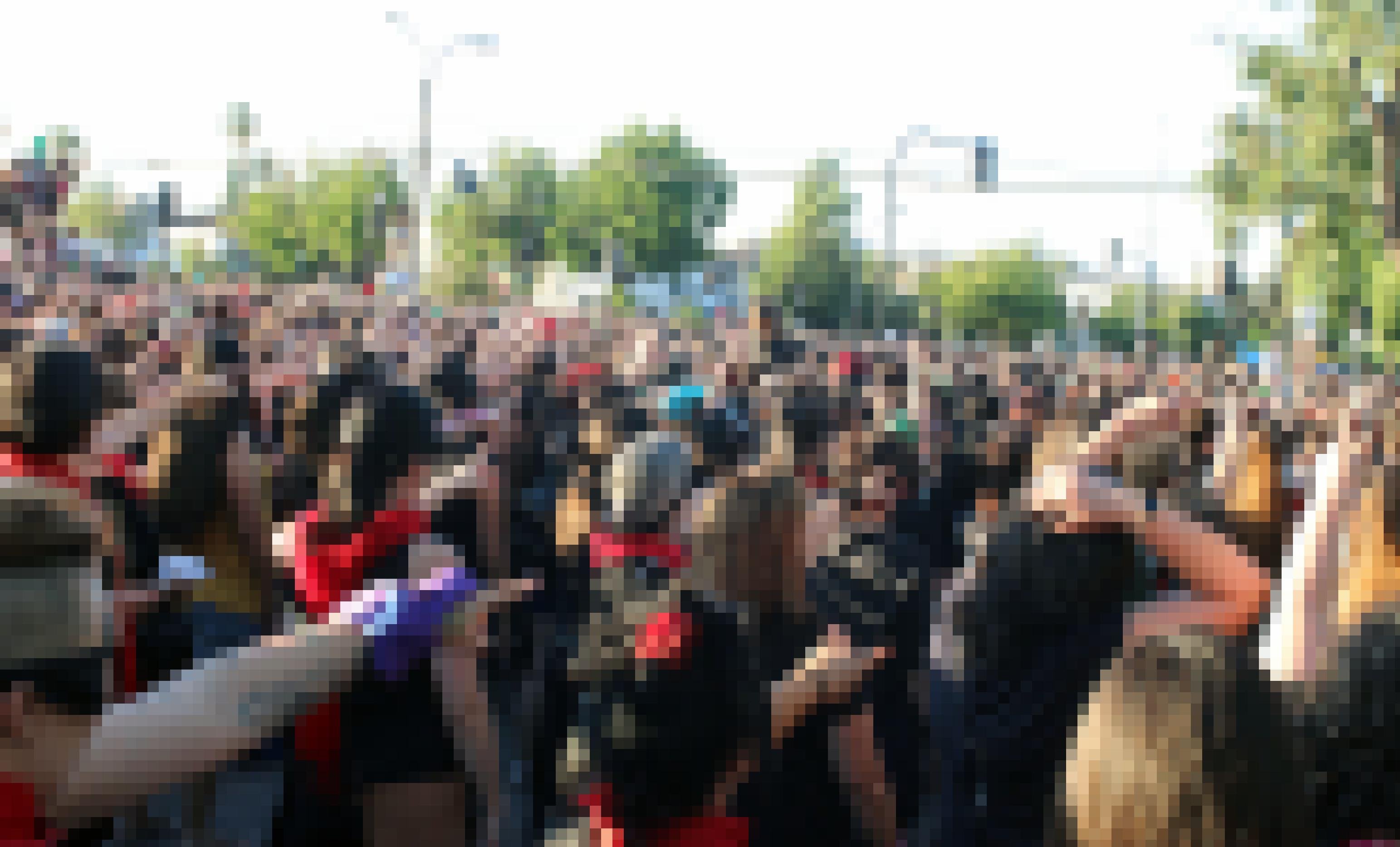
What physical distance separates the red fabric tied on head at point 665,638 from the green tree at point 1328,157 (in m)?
26.8

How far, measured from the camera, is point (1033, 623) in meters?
2.63

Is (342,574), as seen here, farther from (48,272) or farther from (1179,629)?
(48,272)

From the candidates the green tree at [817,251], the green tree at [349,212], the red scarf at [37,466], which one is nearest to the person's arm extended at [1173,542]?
the red scarf at [37,466]

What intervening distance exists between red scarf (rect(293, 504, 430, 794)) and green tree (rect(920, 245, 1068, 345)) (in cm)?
5053

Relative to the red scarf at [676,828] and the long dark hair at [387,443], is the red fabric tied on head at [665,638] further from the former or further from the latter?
the long dark hair at [387,443]

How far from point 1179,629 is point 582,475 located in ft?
8.08

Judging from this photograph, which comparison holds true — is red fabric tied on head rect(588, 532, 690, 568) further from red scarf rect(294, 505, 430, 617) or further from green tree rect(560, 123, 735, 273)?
green tree rect(560, 123, 735, 273)

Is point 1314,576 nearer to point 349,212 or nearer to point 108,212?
point 349,212

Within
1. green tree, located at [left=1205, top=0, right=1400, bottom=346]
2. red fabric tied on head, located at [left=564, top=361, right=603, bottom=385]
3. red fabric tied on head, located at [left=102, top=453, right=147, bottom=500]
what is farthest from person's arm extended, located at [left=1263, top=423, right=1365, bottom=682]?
green tree, located at [left=1205, top=0, right=1400, bottom=346]

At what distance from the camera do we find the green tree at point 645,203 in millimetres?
56031

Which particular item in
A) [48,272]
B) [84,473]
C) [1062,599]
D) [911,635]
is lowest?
[911,635]

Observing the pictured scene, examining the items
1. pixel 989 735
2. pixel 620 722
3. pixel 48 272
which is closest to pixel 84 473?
pixel 620 722

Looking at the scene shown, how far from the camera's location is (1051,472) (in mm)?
2674

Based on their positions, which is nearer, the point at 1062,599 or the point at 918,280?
the point at 1062,599
